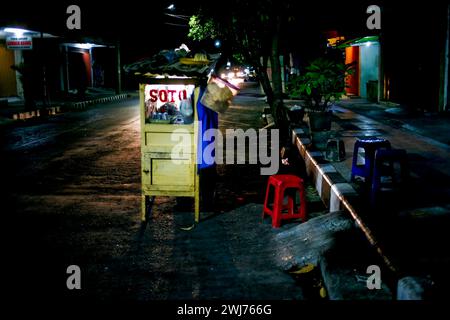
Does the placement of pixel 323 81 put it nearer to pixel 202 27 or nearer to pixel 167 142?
pixel 167 142

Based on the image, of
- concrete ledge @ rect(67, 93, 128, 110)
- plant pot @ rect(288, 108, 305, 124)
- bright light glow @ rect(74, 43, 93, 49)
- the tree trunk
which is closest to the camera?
the tree trunk

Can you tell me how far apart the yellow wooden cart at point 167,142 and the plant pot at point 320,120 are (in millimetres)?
4154

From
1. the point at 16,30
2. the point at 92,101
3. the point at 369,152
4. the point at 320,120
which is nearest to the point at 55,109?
the point at 16,30

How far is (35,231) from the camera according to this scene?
261 inches

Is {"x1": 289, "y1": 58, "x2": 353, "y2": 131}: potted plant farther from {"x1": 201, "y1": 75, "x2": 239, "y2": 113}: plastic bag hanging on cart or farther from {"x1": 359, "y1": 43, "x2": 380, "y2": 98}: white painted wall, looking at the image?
{"x1": 359, "y1": 43, "x2": 380, "y2": 98}: white painted wall

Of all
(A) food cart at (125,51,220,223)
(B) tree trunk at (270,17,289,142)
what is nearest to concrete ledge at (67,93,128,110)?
(B) tree trunk at (270,17,289,142)

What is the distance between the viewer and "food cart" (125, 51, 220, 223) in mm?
6711

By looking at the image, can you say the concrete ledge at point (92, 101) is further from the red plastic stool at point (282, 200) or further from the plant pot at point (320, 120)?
the red plastic stool at point (282, 200)

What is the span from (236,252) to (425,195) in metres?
2.84

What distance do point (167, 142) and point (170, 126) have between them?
0.23 meters

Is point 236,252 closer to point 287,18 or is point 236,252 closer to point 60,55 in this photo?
point 287,18

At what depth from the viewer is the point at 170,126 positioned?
6707 mm

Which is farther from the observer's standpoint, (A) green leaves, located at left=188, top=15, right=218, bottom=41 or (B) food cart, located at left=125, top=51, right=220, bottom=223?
(A) green leaves, located at left=188, top=15, right=218, bottom=41

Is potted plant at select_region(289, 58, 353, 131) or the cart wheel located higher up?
potted plant at select_region(289, 58, 353, 131)
